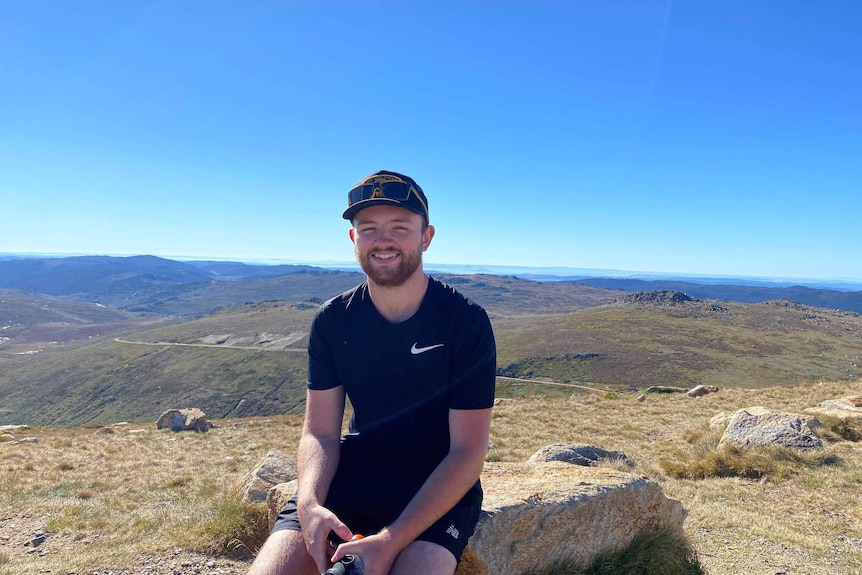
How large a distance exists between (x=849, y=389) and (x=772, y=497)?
57.0 ft

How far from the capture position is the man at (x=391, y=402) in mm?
3176

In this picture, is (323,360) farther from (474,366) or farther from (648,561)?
(648,561)

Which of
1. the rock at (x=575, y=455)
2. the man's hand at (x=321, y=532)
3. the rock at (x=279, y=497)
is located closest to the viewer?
the man's hand at (x=321, y=532)

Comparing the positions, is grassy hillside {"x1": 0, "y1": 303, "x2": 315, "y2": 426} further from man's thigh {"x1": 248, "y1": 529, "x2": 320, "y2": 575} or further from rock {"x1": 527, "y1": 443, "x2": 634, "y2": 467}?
man's thigh {"x1": 248, "y1": 529, "x2": 320, "y2": 575}

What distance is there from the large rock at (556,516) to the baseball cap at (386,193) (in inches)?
114

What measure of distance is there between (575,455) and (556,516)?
18.9ft

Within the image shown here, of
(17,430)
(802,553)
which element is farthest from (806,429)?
(17,430)

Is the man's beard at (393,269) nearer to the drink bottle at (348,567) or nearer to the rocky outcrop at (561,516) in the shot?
the drink bottle at (348,567)

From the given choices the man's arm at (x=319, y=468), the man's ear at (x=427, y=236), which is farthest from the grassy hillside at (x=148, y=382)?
the man's ear at (x=427, y=236)

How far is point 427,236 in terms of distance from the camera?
3.87 metres

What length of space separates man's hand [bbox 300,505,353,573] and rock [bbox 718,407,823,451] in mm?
11776

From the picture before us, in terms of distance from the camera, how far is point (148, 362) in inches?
5022

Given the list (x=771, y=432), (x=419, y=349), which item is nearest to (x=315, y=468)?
(x=419, y=349)

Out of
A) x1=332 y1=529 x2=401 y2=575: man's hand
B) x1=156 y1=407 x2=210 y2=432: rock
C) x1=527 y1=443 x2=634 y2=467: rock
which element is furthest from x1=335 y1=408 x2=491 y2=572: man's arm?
x1=156 y1=407 x2=210 y2=432: rock
